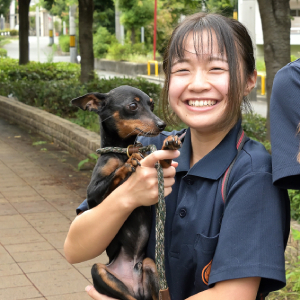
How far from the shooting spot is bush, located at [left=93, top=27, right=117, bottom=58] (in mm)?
33469

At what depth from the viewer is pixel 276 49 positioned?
6.91 meters

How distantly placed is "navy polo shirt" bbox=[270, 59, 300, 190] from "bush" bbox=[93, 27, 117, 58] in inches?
1272

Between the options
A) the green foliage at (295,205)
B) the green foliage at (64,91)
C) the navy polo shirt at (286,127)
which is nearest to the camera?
the navy polo shirt at (286,127)

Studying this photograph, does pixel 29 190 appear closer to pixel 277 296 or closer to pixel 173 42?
pixel 277 296

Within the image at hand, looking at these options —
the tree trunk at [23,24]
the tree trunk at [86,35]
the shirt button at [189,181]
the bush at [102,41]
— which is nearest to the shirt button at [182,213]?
the shirt button at [189,181]

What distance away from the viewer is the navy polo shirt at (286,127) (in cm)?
158

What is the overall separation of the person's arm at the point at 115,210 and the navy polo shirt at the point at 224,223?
15 centimetres

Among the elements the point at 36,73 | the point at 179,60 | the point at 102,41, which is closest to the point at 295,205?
the point at 179,60

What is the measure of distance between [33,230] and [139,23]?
25.9 metres

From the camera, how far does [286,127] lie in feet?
5.35

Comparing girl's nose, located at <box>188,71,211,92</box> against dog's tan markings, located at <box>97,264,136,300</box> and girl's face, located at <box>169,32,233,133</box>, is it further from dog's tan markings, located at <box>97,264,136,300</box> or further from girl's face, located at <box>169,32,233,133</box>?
dog's tan markings, located at <box>97,264,136,300</box>

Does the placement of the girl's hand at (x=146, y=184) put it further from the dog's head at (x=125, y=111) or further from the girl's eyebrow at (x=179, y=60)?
the girl's eyebrow at (x=179, y=60)

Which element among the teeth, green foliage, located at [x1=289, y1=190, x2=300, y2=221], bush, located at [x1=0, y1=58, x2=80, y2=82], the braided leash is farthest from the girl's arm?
bush, located at [x1=0, y1=58, x2=80, y2=82]

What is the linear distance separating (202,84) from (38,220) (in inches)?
176
